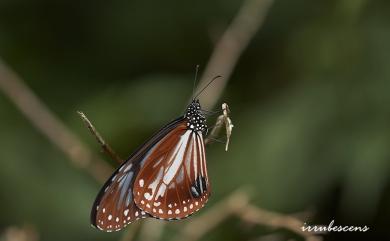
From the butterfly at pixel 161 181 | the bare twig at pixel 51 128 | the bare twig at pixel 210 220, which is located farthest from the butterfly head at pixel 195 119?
the bare twig at pixel 51 128

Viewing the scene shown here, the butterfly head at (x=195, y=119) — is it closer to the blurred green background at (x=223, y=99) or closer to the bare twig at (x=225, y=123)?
the bare twig at (x=225, y=123)

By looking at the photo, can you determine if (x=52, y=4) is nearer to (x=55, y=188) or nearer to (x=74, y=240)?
(x=55, y=188)

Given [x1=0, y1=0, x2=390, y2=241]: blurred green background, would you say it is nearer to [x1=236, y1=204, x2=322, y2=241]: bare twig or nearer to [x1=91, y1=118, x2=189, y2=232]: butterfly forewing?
[x1=236, y1=204, x2=322, y2=241]: bare twig

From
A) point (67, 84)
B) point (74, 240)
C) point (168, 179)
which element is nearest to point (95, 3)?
point (67, 84)

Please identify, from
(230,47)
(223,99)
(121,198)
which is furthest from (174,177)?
(223,99)

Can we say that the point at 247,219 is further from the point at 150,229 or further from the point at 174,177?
the point at 150,229

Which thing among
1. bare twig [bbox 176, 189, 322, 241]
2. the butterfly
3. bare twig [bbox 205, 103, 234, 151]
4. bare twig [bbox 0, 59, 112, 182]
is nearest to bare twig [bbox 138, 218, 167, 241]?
bare twig [bbox 176, 189, 322, 241]
